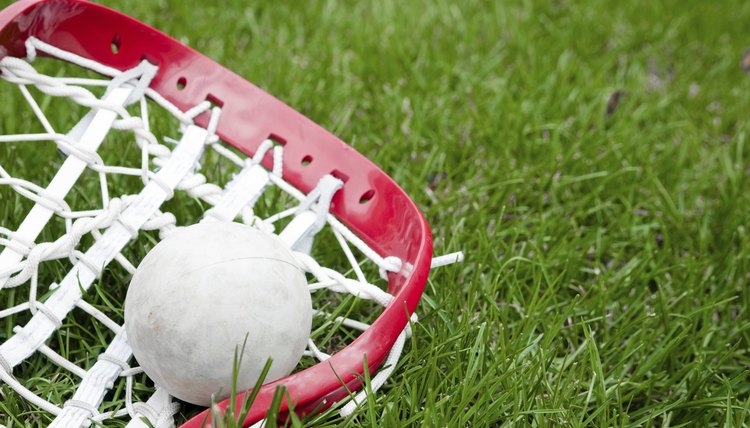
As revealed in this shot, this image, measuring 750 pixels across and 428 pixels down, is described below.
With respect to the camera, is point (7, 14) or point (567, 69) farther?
point (567, 69)

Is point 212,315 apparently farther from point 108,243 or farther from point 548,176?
point 548,176

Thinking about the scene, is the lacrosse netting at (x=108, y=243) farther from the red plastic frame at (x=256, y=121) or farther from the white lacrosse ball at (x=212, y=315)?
the white lacrosse ball at (x=212, y=315)

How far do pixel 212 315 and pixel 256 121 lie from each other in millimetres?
634

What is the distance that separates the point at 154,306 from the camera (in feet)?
3.84

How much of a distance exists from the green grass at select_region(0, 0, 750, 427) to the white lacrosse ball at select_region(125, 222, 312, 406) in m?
0.17

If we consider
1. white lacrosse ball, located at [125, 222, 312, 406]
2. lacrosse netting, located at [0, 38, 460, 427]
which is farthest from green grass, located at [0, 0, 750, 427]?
white lacrosse ball, located at [125, 222, 312, 406]

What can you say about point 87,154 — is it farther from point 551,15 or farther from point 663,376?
point 551,15

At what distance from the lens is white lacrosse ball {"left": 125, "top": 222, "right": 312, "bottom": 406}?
3.77ft

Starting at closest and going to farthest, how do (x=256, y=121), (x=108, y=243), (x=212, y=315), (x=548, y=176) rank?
(x=212, y=315)
(x=108, y=243)
(x=256, y=121)
(x=548, y=176)

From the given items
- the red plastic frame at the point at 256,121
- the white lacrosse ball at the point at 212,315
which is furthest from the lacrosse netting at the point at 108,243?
the white lacrosse ball at the point at 212,315

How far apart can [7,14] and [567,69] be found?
1822 millimetres

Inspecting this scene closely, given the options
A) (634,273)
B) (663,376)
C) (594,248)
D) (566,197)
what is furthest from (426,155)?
(663,376)

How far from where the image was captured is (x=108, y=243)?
1446 mm

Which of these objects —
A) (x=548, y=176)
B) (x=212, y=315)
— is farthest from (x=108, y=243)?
(x=548, y=176)
